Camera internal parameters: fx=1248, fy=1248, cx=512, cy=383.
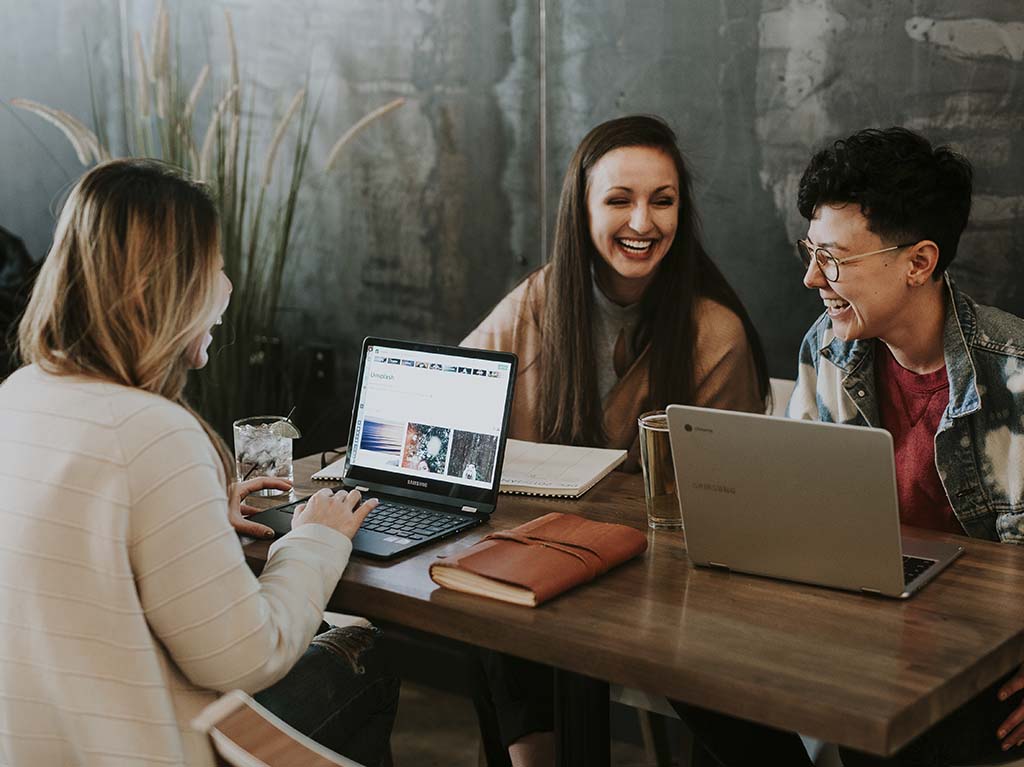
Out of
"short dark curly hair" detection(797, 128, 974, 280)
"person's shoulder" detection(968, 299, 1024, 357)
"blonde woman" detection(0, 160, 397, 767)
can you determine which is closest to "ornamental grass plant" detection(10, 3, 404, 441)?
"short dark curly hair" detection(797, 128, 974, 280)

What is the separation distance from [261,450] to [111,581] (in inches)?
28.0

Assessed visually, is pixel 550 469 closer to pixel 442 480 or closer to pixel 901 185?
pixel 442 480

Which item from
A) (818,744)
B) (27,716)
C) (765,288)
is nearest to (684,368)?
(765,288)

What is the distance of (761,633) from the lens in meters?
1.39

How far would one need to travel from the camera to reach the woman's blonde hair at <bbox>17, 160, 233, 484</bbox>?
1.41m

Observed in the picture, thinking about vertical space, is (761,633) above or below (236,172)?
below

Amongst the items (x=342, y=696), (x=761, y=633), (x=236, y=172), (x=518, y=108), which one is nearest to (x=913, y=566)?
(x=761, y=633)

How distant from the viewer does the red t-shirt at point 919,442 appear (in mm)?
1958

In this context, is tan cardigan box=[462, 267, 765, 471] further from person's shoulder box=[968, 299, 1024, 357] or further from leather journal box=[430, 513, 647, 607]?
leather journal box=[430, 513, 647, 607]

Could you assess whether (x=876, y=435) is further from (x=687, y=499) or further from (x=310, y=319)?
(x=310, y=319)

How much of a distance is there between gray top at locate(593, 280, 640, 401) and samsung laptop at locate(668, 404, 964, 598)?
909mm

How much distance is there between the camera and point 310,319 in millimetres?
3549

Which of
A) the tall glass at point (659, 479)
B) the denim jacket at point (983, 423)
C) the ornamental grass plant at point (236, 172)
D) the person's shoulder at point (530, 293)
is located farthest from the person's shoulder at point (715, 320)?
the ornamental grass plant at point (236, 172)

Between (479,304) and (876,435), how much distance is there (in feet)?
6.25
